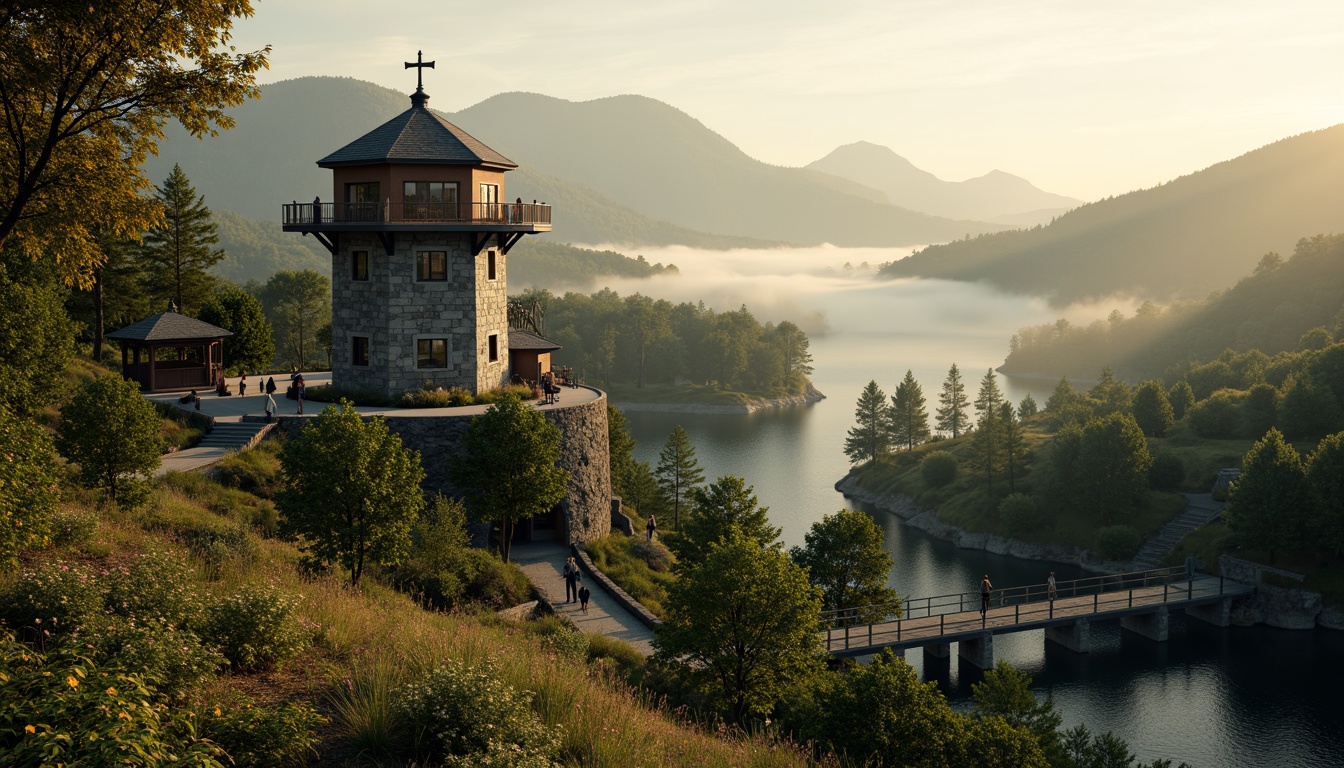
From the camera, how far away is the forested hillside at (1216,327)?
15075cm

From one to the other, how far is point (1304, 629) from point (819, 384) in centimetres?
12403

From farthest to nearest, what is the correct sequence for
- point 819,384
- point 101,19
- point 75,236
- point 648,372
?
point 819,384
point 648,372
point 75,236
point 101,19

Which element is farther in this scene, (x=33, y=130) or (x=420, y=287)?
(x=420, y=287)

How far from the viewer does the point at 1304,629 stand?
57312mm

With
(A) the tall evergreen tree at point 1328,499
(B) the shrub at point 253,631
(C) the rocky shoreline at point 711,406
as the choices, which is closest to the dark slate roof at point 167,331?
(B) the shrub at point 253,631

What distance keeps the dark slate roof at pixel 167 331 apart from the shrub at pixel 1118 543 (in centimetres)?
5687

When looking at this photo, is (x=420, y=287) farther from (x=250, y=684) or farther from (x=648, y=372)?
(x=648, y=372)

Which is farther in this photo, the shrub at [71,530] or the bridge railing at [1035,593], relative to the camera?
the bridge railing at [1035,593]

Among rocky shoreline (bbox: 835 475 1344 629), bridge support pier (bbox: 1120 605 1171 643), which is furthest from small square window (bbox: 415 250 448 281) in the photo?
rocky shoreline (bbox: 835 475 1344 629)

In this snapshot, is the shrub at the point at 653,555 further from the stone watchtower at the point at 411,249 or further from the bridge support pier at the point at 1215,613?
the bridge support pier at the point at 1215,613

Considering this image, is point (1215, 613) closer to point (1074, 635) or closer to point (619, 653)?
point (1074, 635)

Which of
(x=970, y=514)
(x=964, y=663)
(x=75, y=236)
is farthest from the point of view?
(x=970, y=514)

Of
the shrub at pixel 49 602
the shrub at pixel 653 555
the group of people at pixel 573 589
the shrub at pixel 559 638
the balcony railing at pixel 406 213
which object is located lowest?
the shrub at pixel 653 555

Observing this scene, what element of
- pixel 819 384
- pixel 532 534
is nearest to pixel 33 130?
pixel 532 534
